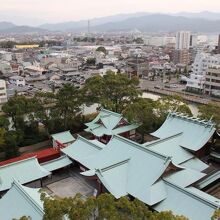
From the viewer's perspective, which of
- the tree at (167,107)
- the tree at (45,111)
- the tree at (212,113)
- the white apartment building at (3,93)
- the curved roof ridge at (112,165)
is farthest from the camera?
the white apartment building at (3,93)

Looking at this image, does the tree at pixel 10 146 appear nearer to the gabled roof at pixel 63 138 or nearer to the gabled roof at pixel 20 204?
the gabled roof at pixel 63 138

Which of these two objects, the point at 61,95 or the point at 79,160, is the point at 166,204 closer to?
the point at 79,160

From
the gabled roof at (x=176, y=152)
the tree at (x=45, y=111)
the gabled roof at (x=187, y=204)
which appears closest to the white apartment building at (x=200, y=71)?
the tree at (x=45, y=111)

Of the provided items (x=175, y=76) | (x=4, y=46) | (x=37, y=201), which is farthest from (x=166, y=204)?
(x=4, y=46)

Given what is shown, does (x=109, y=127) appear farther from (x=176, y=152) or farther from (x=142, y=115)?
(x=176, y=152)

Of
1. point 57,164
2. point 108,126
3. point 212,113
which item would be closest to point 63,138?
point 108,126

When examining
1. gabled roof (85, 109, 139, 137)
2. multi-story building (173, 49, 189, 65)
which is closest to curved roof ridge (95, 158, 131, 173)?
gabled roof (85, 109, 139, 137)

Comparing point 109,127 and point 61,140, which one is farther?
point 109,127
